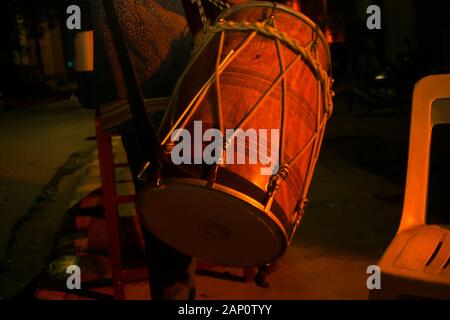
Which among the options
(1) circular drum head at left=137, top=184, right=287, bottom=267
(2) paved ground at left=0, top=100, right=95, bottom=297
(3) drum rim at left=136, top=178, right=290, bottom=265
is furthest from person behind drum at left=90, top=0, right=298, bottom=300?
(2) paved ground at left=0, top=100, right=95, bottom=297

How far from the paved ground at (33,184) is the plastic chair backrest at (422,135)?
225 centimetres

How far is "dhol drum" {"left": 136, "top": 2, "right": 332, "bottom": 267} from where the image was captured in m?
1.39

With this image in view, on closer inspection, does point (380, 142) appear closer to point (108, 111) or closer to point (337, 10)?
point (108, 111)

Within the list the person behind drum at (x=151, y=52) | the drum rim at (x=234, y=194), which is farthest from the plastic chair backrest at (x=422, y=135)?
the drum rim at (x=234, y=194)

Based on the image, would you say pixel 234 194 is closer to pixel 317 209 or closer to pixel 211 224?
pixel 211 224

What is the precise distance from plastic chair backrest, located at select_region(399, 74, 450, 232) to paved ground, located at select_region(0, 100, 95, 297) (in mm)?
2246

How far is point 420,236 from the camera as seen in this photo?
1.96 metres

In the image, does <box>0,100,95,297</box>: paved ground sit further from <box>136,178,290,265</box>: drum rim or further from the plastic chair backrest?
the plastic chair backrest

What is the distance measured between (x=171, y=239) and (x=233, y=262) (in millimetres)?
212

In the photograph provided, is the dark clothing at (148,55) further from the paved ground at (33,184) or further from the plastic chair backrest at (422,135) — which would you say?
the paved ground at (33,184)

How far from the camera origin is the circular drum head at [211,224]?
139 cm

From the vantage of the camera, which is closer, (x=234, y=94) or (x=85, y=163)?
(x=234, y=94)

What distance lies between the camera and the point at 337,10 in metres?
17.9
